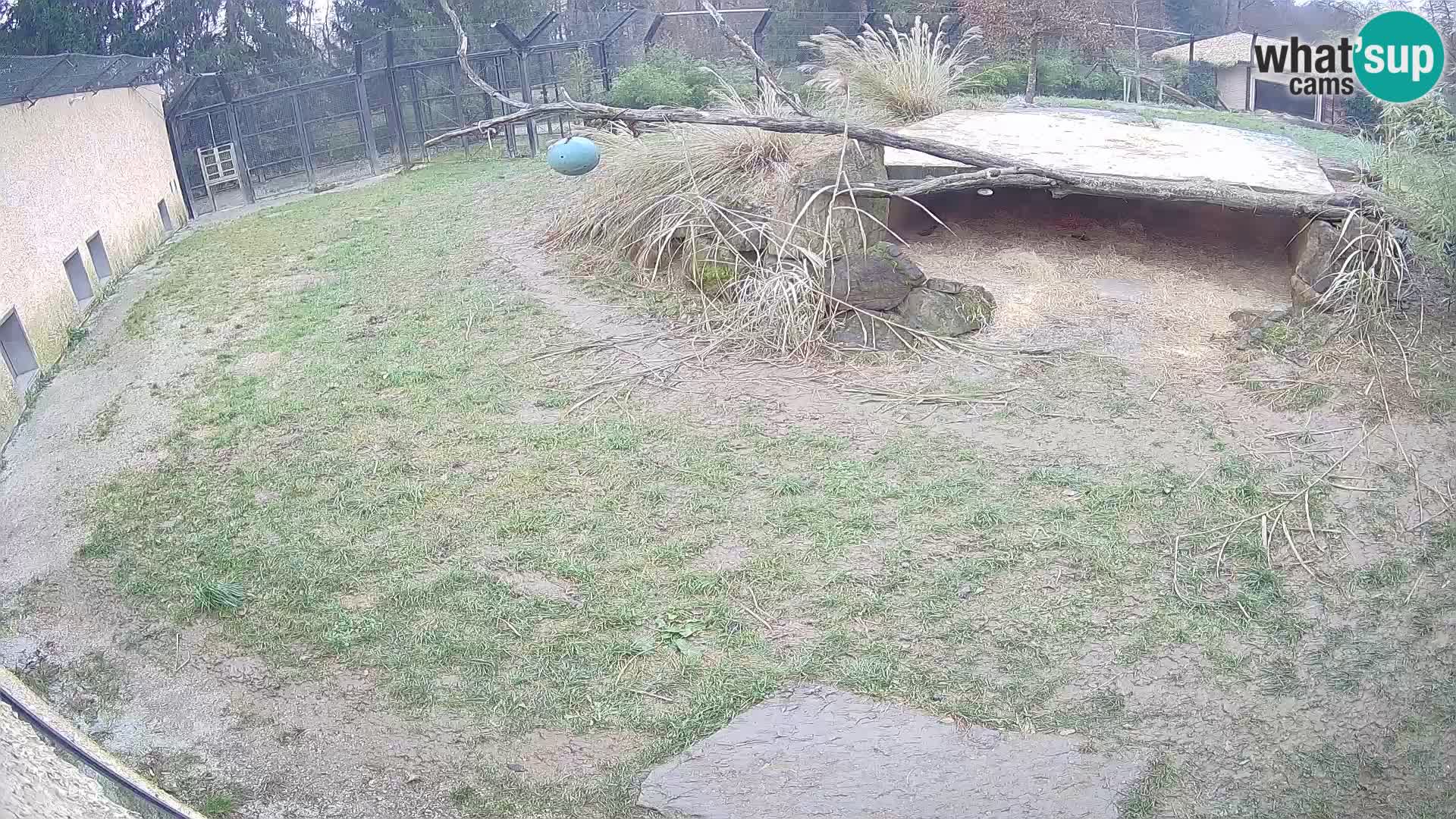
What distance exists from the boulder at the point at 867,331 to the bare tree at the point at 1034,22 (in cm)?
956

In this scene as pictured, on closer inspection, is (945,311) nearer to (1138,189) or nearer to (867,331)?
(867,331)

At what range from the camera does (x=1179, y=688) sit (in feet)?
10.1

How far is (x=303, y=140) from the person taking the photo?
12.3m

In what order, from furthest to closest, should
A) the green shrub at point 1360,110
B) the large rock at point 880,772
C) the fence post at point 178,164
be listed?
the green shrub at point 1360,110 < the fence post at point 178,164 < the large rock at point 880,772

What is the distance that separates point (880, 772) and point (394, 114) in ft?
40.7

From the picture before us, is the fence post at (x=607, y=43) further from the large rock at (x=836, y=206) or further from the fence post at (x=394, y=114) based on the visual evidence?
the large rock at (x=836, y=206)

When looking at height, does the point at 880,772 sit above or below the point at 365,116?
below

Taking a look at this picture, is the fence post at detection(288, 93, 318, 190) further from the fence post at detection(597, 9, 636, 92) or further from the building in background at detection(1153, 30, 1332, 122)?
the building in background at detection(1153, 30, 1332, 122)

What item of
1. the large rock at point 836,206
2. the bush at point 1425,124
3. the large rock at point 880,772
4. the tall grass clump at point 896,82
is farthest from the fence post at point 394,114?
the large rock at point 880,772

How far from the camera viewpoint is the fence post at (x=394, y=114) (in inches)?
512

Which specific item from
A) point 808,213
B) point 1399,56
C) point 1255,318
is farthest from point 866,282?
point 1399,56

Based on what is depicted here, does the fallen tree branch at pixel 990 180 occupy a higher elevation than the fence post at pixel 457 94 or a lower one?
lower

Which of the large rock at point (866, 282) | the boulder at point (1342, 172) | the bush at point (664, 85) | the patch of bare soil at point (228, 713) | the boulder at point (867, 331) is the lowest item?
the patch of bare soil at point (228, 713)

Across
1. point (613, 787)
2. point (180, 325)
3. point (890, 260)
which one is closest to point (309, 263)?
point (180, 325)
